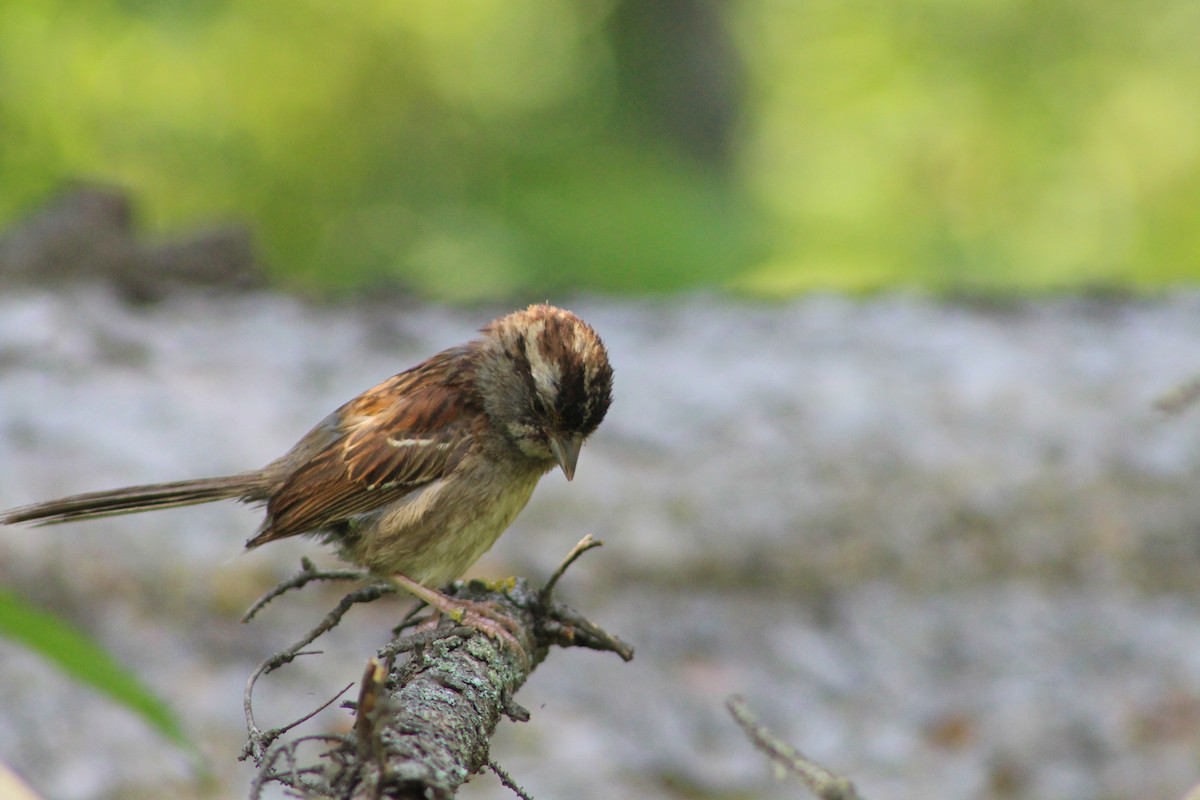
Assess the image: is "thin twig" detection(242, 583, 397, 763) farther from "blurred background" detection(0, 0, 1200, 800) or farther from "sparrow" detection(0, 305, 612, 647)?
"blurred background" detection(0, 0, 1200, 800)

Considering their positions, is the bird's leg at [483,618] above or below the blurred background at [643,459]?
below

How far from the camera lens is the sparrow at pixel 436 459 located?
11.2 ft

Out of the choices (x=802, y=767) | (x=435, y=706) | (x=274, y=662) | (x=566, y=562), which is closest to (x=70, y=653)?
(x=274, y=662)

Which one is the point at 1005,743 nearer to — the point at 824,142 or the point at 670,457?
the point at 670,457

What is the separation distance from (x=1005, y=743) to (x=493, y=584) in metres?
3.61

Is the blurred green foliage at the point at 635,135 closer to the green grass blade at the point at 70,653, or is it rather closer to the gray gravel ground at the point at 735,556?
the gray gravel ground at the point at 735,556

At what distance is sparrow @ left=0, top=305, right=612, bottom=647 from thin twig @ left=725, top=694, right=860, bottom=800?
5.81 ft

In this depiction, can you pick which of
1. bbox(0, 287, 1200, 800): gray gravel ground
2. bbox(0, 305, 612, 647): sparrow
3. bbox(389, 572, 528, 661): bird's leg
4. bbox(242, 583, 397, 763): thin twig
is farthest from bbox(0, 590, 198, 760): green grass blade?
bbox(0, 287, 1200, 800): gray gravel ground

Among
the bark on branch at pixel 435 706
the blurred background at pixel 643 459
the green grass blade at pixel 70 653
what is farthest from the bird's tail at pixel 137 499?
the green grass blade at pixel 70 653

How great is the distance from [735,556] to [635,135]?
20.3 ft

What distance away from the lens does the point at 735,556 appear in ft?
20.1

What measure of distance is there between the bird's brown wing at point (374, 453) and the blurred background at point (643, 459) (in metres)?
0.99

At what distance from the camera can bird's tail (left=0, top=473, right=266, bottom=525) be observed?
3152 mm

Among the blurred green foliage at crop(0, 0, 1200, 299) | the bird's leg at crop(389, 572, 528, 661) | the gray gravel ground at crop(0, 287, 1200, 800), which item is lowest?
the bird's leg at crop(389, 572, 528, 661)
